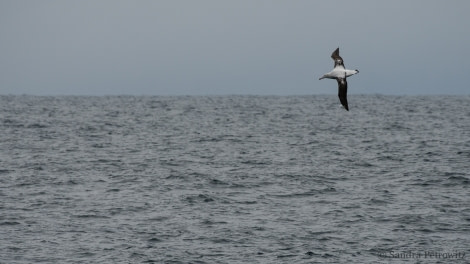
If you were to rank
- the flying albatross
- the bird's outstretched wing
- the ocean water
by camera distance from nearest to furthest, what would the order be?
the flying albatross, the bird's outstretched wing, the ocean water

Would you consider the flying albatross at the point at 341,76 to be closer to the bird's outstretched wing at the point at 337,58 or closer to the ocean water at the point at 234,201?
the bird's outstretched wing at the point at 337,58

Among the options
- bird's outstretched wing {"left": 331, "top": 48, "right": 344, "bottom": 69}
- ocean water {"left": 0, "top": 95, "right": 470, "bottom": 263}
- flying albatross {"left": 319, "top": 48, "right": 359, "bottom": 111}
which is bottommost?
ocean water {"left": 0, "top": 95, "right": 470, "bottom": 263}

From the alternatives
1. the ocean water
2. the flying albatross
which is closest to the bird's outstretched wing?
the flying albatross

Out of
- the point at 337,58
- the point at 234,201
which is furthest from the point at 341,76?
the point at 234,201

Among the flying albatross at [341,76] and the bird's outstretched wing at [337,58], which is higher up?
the bird's outstretched wing at [337,58]

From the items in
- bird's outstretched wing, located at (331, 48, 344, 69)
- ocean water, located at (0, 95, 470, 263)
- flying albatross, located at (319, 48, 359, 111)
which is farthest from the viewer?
ocean water, located at (0, 95, 470, 263)

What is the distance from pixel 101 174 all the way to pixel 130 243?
1365cm

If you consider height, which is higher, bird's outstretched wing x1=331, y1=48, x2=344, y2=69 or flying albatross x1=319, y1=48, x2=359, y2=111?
bird's outstretched wing x1=331, y1=48, x2=344, y2=69

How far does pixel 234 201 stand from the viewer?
26656mm

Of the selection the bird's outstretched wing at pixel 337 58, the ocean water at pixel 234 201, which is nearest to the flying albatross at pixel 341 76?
the bird's outstretched wing at pixel 337 58

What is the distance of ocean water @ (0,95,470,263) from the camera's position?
19.8 metres

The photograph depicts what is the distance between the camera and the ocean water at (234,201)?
1980cm

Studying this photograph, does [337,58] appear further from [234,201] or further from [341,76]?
[234,201]

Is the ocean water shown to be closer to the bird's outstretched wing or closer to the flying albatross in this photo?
→ the flying albatross
